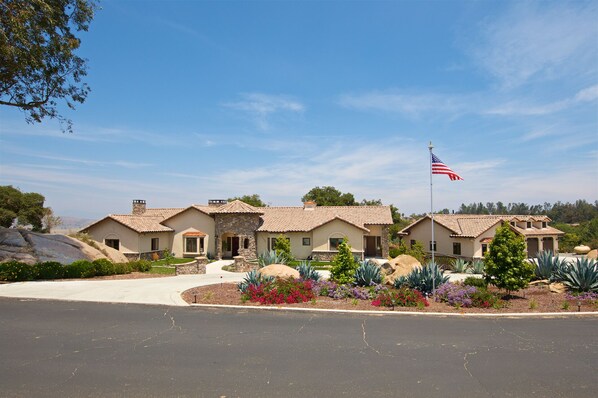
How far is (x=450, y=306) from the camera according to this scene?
13.1 m

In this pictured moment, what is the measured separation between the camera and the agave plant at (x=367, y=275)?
16.2 metres

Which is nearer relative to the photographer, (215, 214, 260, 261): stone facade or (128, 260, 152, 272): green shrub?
(128, 260, 152, 272): green shrub

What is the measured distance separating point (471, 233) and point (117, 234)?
3137 cm

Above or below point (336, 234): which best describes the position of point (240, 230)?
above

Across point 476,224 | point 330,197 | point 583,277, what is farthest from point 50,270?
point 330,197

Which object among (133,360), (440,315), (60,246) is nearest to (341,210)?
(60,246)

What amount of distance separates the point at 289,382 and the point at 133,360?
3369mm

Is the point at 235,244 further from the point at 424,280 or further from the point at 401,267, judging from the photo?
the point at 424,280

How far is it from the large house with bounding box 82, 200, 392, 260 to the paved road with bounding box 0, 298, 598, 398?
22.5 meters

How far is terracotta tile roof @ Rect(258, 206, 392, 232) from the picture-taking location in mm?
35562

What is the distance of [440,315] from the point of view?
38.9ft

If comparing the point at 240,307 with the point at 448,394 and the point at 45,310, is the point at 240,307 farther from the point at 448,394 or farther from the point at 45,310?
the point at 448,394

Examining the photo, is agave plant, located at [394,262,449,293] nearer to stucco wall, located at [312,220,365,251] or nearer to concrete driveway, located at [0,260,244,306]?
concrete driveway, located at [0,260,244,306]

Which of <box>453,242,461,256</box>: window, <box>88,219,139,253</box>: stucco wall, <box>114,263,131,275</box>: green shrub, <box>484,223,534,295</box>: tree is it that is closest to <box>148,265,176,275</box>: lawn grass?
<box>114,263,131,275</box>: green shrub
